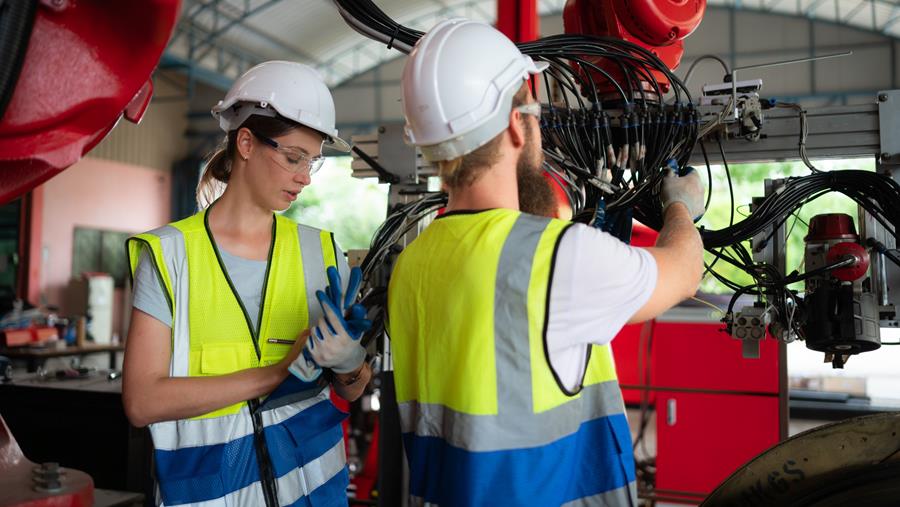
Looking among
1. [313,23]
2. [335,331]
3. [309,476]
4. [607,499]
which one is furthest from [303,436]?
[313,23]

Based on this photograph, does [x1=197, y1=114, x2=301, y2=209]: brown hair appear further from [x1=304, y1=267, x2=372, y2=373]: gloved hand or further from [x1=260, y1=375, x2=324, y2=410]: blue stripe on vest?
[x1=260, y1=375, x2=324, y2=410]: blue stripe on vest

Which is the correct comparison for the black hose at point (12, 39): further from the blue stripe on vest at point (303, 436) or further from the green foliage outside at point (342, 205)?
the green foliage outside at point (342, 205)

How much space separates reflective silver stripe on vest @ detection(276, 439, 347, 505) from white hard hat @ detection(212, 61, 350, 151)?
796 mm

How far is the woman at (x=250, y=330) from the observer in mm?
1478

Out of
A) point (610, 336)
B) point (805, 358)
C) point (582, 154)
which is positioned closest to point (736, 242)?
point (582, 154)

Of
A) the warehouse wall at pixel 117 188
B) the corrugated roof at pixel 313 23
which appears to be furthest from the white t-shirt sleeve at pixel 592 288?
the corrugated roof at pixel 313 23

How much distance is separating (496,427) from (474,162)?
47cm

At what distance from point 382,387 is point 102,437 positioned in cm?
156

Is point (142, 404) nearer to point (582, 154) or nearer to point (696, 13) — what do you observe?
point (582, 154)

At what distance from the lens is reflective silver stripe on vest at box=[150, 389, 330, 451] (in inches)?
60.5

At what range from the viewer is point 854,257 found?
5.86 ft

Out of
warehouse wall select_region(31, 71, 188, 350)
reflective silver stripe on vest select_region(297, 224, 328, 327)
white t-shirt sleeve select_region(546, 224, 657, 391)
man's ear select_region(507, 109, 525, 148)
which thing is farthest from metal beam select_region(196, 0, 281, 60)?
white t-shirt sleeve select_region(546, 224, 657, 391)

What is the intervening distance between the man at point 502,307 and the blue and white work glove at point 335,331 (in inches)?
4.0

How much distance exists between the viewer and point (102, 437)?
126 inches
